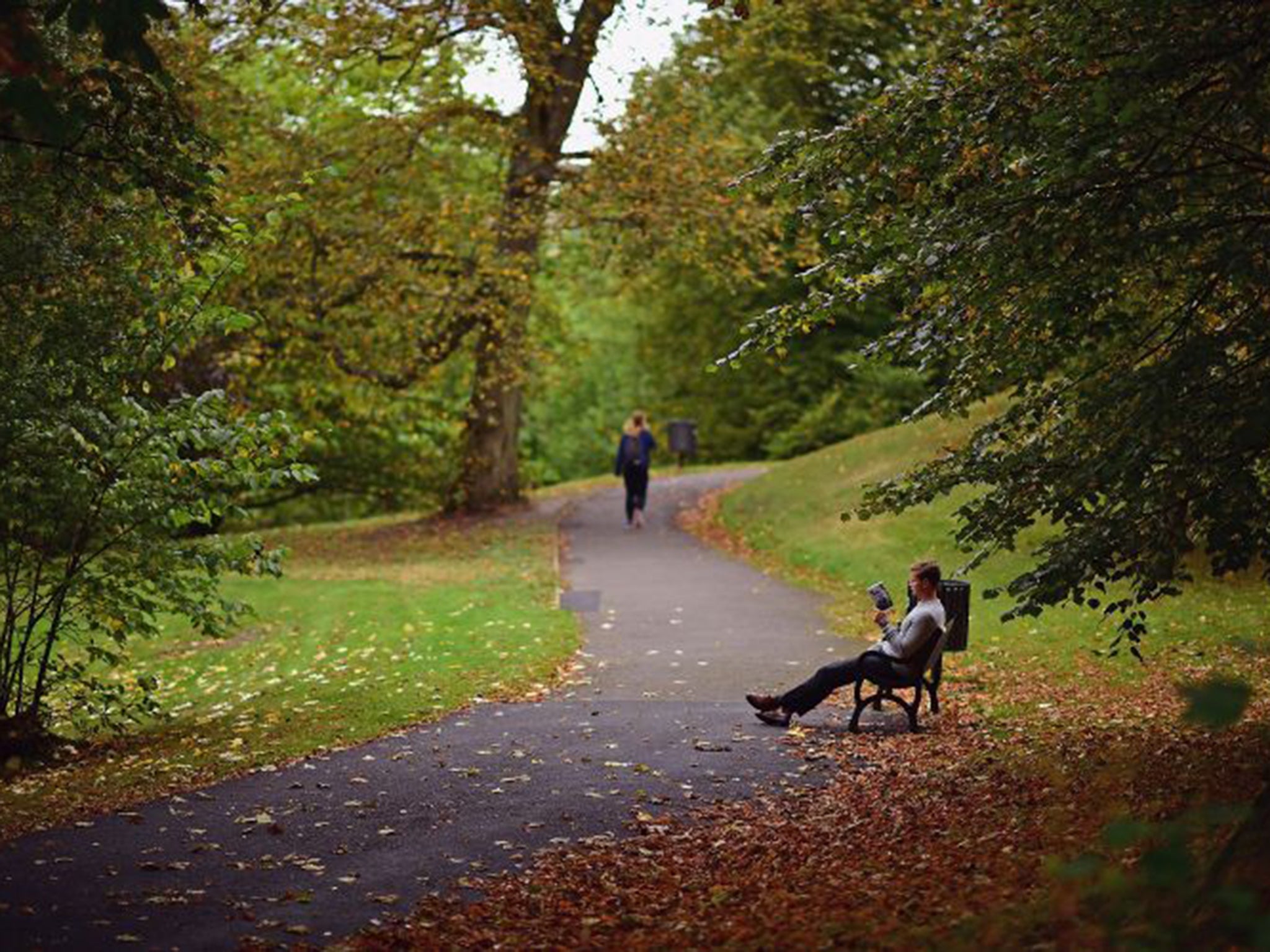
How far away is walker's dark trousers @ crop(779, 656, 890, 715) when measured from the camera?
12.3 meters

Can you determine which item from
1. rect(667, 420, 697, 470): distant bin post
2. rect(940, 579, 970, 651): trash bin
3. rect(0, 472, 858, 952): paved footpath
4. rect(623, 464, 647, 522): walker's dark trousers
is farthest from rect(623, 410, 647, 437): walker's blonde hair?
Answer: rect(940, 579, 970, 651): trash bin

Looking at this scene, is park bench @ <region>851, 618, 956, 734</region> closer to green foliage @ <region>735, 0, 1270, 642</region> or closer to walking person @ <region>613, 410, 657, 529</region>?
green foliage @ <region>735, 0, 1270, 642</region>

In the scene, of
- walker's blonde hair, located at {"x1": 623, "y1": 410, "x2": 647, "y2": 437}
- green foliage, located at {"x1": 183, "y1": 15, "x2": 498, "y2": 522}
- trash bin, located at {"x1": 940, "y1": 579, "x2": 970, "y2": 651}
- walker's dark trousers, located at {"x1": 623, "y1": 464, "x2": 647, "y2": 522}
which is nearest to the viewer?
trash bin, located at {"x1": 940, "y1": 579, "x2": 970, "y2": 651}

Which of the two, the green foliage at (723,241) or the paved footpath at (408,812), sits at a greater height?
the green foliage at (723,241)

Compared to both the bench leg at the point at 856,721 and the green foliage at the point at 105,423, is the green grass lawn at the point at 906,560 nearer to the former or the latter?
the bench leg at the point at 856,721

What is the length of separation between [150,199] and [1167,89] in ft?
26.4

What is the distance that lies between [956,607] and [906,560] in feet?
32.6

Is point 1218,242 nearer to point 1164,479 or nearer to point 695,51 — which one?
point 1164,479

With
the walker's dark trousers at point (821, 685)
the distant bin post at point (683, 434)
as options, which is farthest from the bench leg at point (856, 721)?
the distant bin post at point (683, 434)

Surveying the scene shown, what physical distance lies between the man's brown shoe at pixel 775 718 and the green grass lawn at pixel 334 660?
306 cm

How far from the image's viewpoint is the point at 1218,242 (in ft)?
32.1

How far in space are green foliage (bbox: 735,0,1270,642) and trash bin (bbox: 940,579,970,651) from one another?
2435 mm

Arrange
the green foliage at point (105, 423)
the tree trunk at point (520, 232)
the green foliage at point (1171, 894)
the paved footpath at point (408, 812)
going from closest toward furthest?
1. the green foliage at point (1171, 894)
2. the paved footpath at point (408, 812)
3. the green foliage at point (105, 423)
4. the tree trunk at point (520, 232)

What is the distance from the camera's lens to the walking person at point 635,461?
27.0m
